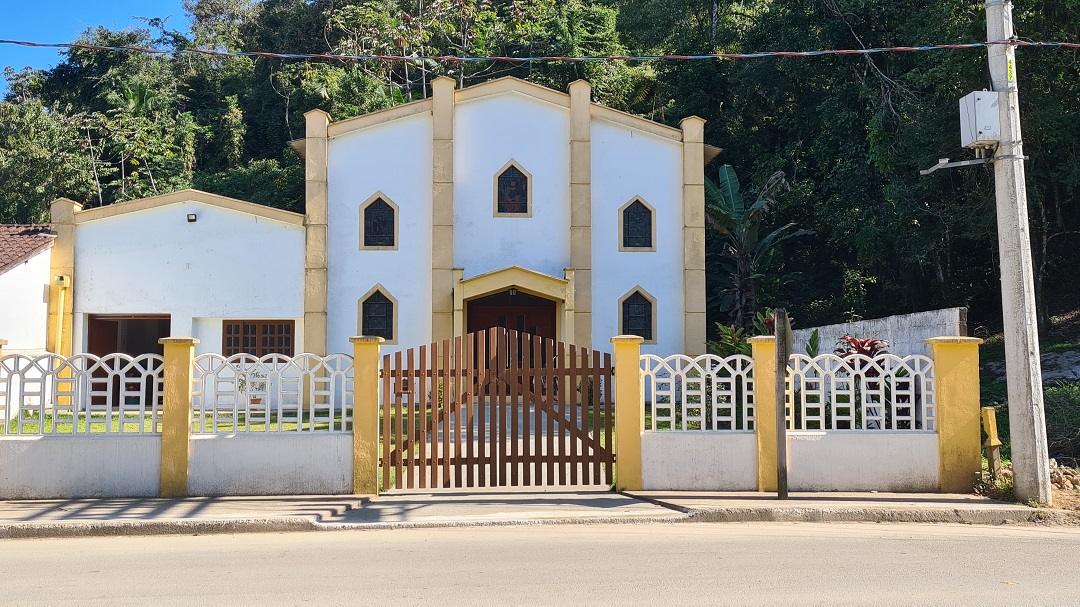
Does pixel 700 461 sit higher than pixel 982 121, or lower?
lower

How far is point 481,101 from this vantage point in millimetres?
19781

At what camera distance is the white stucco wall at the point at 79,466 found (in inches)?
362

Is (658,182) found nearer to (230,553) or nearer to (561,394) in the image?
(561,394)

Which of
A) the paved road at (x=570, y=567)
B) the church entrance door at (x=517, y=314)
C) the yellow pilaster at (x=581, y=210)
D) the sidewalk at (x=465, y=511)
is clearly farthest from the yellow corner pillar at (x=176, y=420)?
the church entrance door at (x=517, y=314)

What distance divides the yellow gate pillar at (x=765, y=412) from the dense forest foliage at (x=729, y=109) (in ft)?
32.6

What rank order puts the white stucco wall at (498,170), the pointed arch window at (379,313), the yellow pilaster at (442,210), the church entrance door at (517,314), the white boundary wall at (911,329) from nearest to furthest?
the white boundary wall at (911,329), the yellow pilaster at (442,210), the pointed arch window at (379,313), the white stucco wall at (498,170), the church entrance door at (517,314)

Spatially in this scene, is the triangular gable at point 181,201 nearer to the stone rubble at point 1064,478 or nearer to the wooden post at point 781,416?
the wooden post at point 781,416

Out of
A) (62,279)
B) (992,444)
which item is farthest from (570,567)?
(62,279)

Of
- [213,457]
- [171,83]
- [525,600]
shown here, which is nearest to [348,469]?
[213,457]

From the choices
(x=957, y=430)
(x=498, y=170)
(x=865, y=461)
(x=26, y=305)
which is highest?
(x=498, y=170)

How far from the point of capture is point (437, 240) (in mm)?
19172

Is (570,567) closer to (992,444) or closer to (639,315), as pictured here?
(992,444)

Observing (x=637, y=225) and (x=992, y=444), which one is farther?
(x=637, y=225)

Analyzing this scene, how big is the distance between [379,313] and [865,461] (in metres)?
12.2
